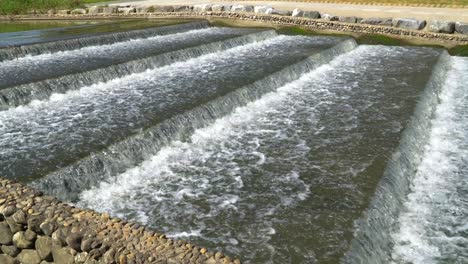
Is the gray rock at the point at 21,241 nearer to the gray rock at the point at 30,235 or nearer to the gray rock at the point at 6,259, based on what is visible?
the gray rock at the point at 30,235

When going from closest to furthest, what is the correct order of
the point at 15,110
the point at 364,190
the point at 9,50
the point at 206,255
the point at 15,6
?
the point at 206,255, the point at 364,190, the point at 15,110, the point at 9,50, the point at 15,6

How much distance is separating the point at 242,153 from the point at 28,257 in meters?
4.76

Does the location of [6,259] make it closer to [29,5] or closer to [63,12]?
[63,12]

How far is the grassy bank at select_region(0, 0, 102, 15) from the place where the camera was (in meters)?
30.4

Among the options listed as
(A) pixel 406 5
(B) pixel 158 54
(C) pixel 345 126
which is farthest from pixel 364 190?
(A) pixel 406 5

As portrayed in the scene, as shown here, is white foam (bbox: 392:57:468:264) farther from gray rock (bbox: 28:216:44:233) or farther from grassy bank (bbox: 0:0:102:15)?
grassy bank (bbox: 0:0:102:15)

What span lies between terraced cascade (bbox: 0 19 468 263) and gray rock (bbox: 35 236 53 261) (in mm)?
204

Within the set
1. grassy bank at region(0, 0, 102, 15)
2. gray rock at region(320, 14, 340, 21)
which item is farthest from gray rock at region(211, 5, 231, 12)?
grassy bank at region(0, 0, 102, 15)

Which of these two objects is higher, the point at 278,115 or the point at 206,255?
the point at 206,255

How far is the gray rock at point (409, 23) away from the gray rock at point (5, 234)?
64.6 ft

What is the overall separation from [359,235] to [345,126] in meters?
4.67

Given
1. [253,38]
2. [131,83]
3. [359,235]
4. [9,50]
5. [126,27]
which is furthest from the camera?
[126,27]

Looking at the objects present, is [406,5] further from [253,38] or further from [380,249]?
[380,249]

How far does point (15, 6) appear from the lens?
30.8 m
